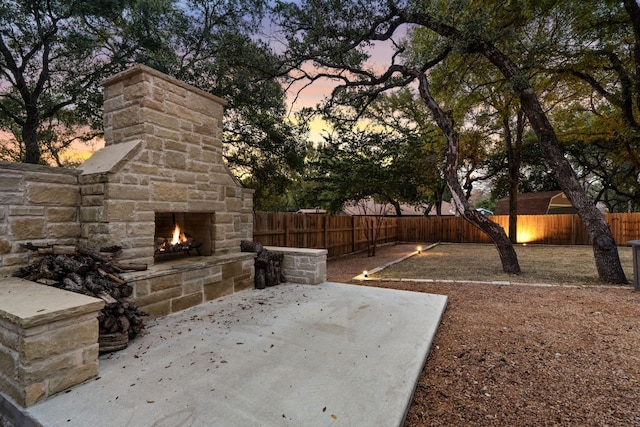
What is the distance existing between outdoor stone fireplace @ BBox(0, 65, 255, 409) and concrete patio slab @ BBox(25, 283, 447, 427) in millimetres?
273

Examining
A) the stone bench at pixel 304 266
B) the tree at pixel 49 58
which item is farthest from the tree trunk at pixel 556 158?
the tree at pixel 49 58

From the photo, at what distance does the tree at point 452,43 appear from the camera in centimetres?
623

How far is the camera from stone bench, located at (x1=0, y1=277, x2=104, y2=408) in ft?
5.84

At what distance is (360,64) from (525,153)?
15.9 metres

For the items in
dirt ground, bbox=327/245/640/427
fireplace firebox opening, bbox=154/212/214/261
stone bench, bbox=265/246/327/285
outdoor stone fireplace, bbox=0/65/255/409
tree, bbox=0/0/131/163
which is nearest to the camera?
outdoor stone fireplace, bbox=0/65/255/409

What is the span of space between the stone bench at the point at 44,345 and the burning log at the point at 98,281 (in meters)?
0.45

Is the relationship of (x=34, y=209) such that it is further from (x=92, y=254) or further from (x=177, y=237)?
(x=177, y=237)

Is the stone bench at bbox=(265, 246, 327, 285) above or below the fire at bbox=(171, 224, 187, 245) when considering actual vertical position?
below

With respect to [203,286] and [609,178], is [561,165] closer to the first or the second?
[203,286]

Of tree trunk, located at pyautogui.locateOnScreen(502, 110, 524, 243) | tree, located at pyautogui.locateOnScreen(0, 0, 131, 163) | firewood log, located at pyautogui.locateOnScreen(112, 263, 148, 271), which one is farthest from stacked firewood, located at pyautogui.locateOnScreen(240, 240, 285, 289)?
tree trunk, located at pyautogui.locateOnScreen(502, 110, 524, 243)

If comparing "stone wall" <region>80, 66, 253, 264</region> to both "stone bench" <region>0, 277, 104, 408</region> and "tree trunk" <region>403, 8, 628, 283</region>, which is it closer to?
"stone bench" <region>0, 277, 104, 408</region>

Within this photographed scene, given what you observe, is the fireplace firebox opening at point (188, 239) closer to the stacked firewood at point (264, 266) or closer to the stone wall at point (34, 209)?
the stacked firewood at point (264, 266)

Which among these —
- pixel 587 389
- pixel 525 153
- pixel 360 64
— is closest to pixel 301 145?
pixel 360 64

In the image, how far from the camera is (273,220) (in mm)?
7539
